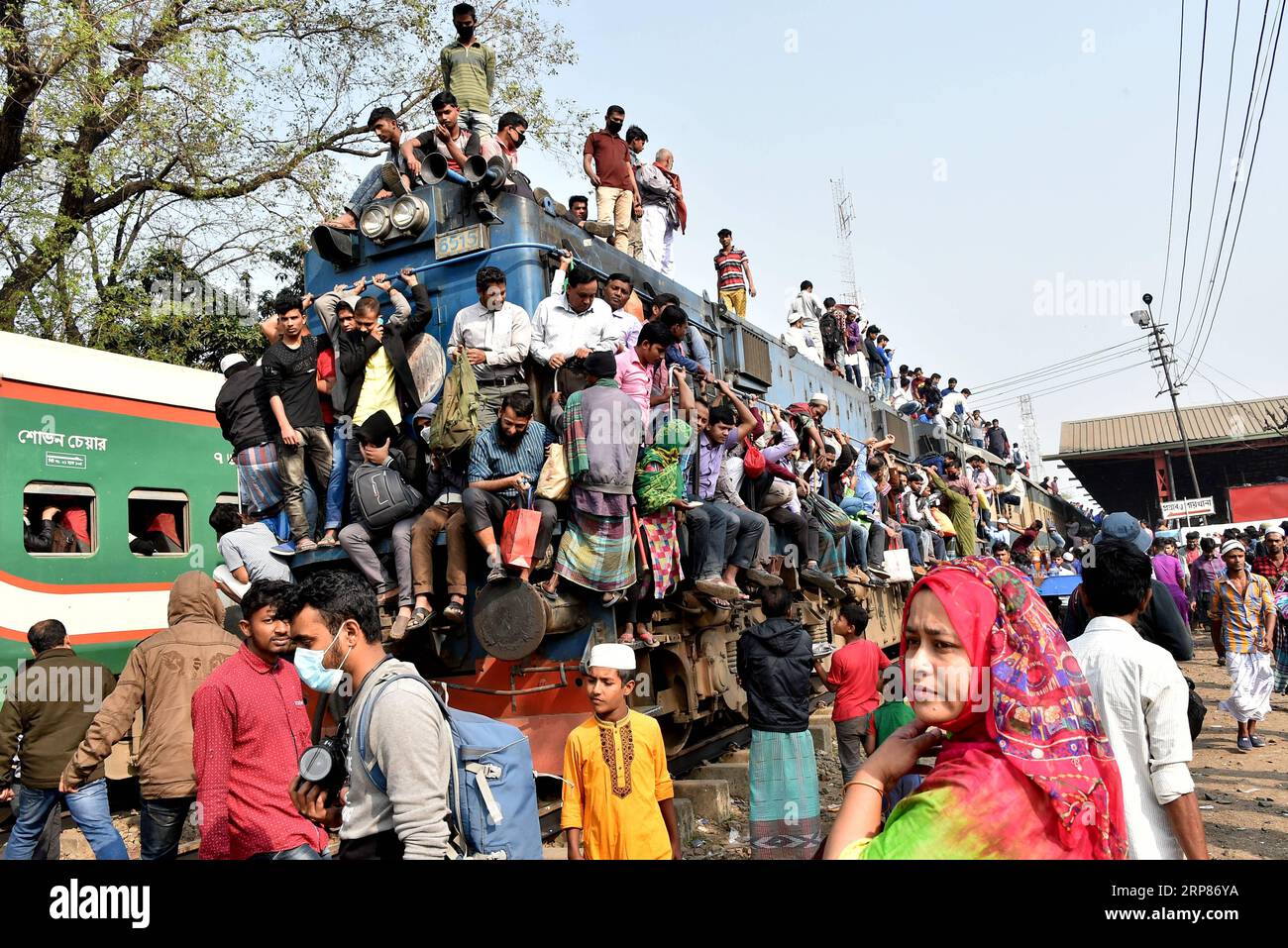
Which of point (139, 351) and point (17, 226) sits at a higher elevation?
point (17, 226)

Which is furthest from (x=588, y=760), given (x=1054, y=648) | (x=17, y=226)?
(x=17, y=226)

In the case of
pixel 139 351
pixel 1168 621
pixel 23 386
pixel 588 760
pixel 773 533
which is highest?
pixel 139 351

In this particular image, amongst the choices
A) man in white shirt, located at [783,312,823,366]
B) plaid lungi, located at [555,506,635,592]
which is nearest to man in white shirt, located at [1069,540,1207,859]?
plaid lungi, located at [555,506,635,592]

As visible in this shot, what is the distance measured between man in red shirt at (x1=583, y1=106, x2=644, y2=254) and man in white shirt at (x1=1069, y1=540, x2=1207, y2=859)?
24.2 ft

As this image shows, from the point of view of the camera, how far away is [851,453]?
11.3 m

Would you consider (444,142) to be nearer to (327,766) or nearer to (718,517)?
(718,517)

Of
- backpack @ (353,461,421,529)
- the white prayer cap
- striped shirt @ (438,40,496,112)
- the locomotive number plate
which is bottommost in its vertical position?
the white prayer cap

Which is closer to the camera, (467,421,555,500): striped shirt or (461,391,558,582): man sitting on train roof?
(461,391,558,582): man sitting on train roof

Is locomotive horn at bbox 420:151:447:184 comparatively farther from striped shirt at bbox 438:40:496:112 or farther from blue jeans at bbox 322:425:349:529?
striped shirt at bbox 438:40:496:112

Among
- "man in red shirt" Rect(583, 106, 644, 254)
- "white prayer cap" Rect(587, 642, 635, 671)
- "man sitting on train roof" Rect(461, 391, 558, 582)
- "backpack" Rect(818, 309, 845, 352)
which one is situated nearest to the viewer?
"white prayer cap" Rect(587, 642, 635, 671)

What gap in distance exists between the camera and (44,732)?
5.15 meters

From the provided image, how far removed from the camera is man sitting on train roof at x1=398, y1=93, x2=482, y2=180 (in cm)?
746
